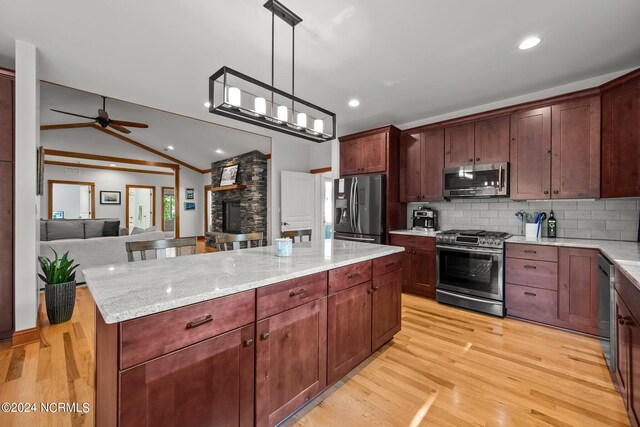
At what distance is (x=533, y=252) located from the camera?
2.90 metres

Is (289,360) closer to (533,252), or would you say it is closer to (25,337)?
(25,337)

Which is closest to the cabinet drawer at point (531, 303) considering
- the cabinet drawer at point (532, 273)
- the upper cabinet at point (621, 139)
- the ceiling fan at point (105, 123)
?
the cabinet drawer at point (532, 273)

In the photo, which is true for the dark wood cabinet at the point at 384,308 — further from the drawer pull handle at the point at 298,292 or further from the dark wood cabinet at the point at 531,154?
the dark wood cabinet at the point at 531,154

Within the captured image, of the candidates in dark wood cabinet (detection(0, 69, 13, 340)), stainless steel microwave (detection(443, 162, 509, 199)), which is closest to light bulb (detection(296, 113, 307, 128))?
stainless steel microwave (detection(443, 162, 509, 199))

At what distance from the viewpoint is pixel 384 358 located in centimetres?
227

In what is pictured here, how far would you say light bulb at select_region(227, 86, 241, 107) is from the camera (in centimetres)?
168

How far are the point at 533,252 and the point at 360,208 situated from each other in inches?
85.4

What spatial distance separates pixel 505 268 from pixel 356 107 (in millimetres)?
2743

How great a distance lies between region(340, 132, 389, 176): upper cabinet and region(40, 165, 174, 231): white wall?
6135mm

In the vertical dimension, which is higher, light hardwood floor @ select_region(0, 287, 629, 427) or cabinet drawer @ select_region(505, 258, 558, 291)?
cabinet drawer @ select_region(505, 258, 558, 291)

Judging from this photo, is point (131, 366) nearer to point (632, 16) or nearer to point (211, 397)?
point (211, 397)

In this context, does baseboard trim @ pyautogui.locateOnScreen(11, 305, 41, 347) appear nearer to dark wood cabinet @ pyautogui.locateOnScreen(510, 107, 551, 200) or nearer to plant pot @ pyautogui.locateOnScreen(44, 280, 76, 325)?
plant pot @ pyautogui.locateOnScreen(44, 280, 76, 325)

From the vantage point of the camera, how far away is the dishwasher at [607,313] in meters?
1.94

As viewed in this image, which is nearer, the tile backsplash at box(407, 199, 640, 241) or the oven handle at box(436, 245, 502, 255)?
the tile backsplash at box(407, 199, 640, 241)
